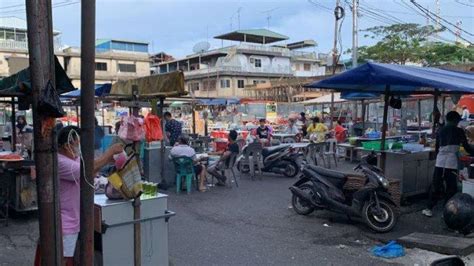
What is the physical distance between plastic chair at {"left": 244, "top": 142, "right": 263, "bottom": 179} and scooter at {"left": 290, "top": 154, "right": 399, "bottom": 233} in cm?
384

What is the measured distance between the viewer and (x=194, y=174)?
10.5m

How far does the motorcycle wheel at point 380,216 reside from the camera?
7016mm

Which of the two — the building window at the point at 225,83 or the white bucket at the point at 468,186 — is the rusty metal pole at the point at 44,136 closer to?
the white bucket at the point at 468,186

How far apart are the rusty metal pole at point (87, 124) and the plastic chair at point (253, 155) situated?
9.10m

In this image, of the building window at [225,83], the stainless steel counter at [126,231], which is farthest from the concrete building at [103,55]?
the stainless steel counter at [126,231]

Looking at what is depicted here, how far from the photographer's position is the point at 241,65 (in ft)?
174

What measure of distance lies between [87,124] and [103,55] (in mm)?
52265

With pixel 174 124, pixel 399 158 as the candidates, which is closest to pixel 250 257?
pixel 399 158

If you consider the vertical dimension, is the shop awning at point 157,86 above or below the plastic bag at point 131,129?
above

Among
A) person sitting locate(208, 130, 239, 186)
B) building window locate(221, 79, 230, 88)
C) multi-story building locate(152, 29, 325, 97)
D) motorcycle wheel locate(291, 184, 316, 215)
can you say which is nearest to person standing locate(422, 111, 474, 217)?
motorcycle wheel locate(291, 184, 316, 215)

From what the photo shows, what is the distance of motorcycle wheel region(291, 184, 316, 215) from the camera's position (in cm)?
793

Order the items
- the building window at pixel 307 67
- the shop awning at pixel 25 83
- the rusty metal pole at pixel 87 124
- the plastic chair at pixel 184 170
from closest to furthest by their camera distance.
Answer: the rusty metal pole at pixel 87 124 → the shop awning at pixel 25 83 → the plastic chair at pixel 184 170 → the building window at pixel 307 67

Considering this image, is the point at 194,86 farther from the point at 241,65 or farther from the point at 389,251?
the point at 389,251

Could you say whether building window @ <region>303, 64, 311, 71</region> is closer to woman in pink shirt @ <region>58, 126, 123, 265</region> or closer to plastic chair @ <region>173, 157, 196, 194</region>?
plastic chair @ <region>173, 157, 196, 194</region>
